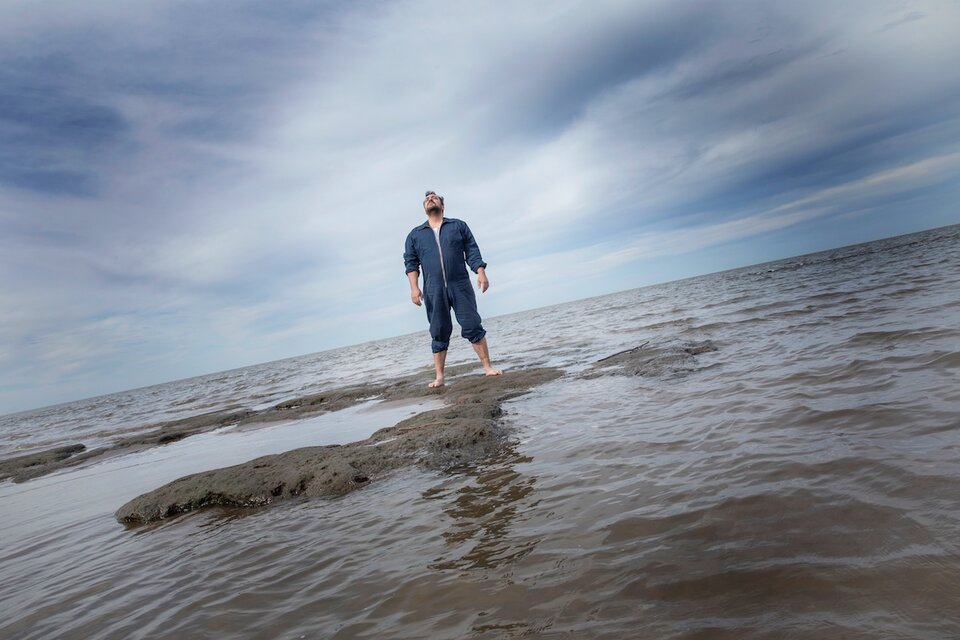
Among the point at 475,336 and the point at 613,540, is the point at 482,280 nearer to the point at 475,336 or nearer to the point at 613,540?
the point at 475,336

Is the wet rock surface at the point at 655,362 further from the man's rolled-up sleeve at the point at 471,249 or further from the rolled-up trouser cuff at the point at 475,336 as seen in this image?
the man's rolled-up sleeve at the point at 471,249

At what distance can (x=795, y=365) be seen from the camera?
13.8 ft

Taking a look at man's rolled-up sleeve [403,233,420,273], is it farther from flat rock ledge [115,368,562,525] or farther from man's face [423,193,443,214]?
flat rock ledge [115,368,562,525]

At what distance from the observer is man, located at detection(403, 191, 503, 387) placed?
21.8 feet

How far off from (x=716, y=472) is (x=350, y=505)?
2.06 meters

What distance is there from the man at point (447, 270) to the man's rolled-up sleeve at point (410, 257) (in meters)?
0.06

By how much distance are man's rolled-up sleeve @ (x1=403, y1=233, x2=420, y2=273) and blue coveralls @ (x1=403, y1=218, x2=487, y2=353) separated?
0.09m

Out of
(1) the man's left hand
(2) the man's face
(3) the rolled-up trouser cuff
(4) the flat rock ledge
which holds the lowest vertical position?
(4) the flat rock ledge

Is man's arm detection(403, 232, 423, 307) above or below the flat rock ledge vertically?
above

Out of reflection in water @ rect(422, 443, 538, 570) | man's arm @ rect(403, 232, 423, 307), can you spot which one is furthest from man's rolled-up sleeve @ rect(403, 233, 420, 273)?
reflection in water @ rect(422, 443, 538, 570)

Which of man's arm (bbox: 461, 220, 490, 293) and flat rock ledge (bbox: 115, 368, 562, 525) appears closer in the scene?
flat rock ledge (bbox: 115, 368, 562, 525)

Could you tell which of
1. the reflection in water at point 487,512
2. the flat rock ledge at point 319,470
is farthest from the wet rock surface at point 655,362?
the reflection in water at point 487,512

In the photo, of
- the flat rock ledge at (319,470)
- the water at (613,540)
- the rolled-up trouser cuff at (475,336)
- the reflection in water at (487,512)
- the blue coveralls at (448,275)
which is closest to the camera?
the water at (613,540)

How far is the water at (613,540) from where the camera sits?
1369 millimetres
